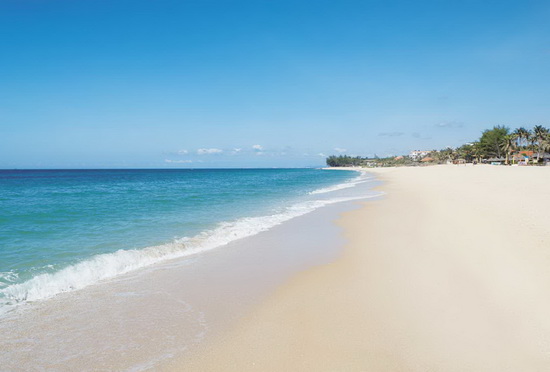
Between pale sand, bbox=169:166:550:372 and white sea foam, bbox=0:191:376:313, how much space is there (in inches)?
157

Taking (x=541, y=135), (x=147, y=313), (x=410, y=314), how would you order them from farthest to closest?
(x=541, y=135)
(x=147, y=313)
(x=410, y=314)

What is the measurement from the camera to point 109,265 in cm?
738

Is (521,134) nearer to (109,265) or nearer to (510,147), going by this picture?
(510,147)

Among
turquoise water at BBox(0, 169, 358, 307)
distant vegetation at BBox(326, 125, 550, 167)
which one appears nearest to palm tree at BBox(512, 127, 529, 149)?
distant vegetation at BBox(326, 125, 550, 167)

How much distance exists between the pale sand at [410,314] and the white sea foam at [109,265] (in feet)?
13.1

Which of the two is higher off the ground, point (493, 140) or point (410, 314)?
point (493, 140)

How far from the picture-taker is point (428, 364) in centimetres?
352

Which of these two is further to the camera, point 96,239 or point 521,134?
point 521,134

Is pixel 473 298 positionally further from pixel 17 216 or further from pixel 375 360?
pixel 17 216

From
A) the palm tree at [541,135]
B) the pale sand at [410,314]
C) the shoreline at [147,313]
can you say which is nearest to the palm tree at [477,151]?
the palm tree at [541,135]

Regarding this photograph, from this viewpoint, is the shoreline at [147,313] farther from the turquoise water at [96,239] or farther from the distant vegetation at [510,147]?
the distant vegetation at [510,147]

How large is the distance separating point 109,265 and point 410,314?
684 centimetres

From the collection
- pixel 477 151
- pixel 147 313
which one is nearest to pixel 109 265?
pixel 147 313

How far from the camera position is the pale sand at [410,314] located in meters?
3.61
